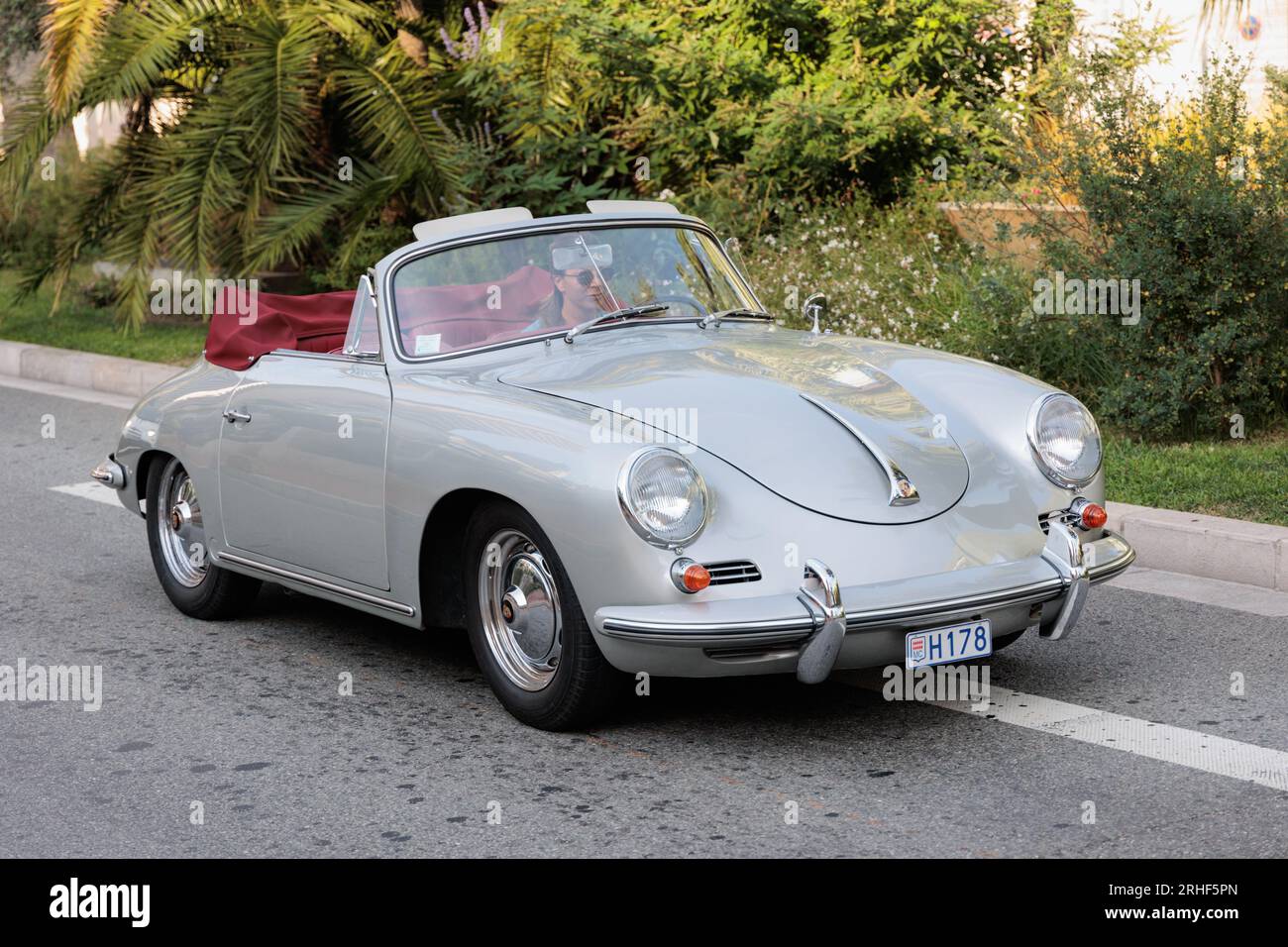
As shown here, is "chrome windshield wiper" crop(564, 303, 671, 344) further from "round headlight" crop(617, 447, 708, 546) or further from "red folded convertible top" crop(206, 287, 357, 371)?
"red folded convertible top" crop(206, 287, 357, 371)

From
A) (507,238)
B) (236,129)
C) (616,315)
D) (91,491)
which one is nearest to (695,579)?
(616,315)

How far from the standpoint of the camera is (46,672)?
5.77 meters

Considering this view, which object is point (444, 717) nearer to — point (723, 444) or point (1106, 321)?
point (723, 444)

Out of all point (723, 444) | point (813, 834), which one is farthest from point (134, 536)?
point (813, 834)

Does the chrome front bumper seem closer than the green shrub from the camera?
Yes

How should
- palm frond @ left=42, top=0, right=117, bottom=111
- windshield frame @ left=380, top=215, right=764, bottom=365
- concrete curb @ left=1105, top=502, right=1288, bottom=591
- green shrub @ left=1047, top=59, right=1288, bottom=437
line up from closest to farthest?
windshield frame @ left=380, top=215, right=764, bottom=365, concrete curb @ left=1105, top=502, right=1288, bottom=591, green shrub @ left=1047, top=59, right=1288, bottom=437, palm frond @ left=42, top=0, right=117, bottom=111

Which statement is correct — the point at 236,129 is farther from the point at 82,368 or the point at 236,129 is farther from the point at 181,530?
the point at 181,530

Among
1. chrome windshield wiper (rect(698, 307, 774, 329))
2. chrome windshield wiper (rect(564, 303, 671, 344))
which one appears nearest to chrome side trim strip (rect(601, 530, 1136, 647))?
chrome windshield wiper (rect(564, 303, 671, 344))

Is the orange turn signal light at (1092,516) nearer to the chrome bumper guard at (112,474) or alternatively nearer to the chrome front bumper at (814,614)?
the chrome front bumper at (814,614)

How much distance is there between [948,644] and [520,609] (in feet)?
4.14

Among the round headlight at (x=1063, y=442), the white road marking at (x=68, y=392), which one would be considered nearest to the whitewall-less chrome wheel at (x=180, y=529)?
the round headlight at (x=1063, y=442)

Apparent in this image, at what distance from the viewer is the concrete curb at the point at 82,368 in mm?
13109

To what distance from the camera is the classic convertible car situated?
450cm

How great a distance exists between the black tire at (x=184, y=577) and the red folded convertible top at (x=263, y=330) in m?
0.53
